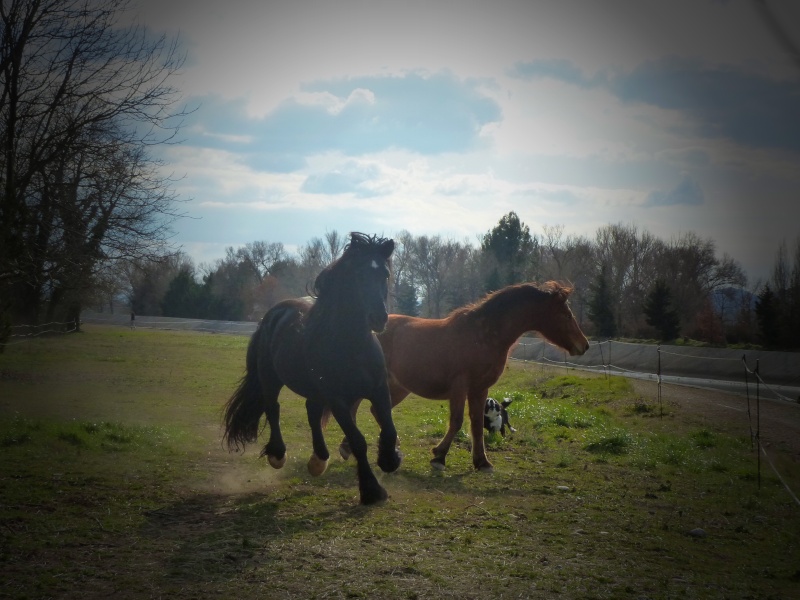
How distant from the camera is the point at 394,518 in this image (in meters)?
5.97

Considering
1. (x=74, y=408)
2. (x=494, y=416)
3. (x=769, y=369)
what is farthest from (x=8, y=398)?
(x=769, y=369)

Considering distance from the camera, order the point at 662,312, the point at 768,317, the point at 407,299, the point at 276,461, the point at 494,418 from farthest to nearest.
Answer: the point at 662,312
the point at 407,299
the point at 768,317
the point at 494,418
the point at 276,461

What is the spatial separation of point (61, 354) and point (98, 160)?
1722 centimetres

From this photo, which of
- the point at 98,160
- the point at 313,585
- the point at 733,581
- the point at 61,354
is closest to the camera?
the point at 313,585

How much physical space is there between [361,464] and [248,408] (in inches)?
108

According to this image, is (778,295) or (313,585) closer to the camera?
(313,585)

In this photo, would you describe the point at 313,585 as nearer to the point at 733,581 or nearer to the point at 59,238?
the point at 733,581

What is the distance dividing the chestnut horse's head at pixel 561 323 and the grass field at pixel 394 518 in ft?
5.55

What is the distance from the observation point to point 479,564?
4.68m

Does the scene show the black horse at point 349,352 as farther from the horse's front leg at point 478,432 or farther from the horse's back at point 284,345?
the horse's front leg at point 478,432

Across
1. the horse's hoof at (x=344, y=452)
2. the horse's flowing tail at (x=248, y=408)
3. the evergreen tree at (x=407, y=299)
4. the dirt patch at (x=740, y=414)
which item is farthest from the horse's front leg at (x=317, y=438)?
the evergreen tree at (x=407, y=299)

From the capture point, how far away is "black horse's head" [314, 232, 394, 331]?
660 cm

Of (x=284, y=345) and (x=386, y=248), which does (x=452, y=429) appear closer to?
(x=284, y=345)

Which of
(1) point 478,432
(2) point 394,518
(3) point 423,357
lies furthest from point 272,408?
(2) point 394,518
